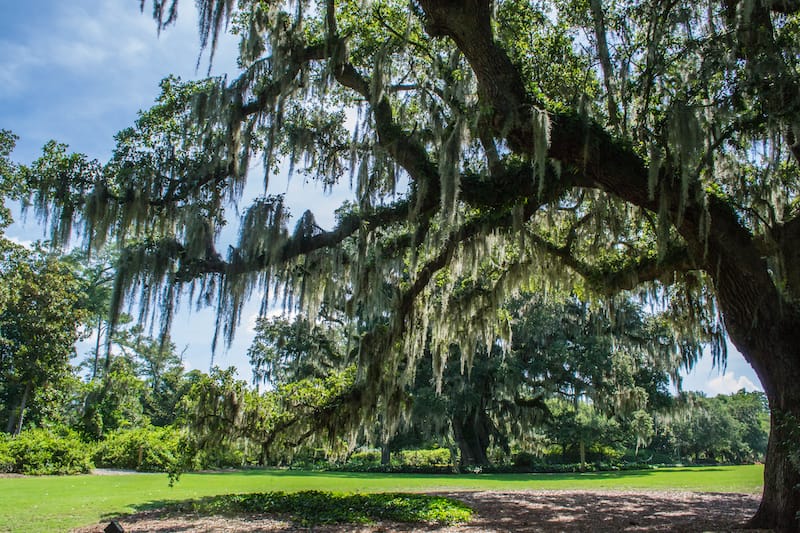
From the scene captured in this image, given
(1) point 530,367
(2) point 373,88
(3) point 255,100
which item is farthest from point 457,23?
(1) point 530,367

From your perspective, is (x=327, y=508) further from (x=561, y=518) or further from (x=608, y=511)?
(x=608, y=511)

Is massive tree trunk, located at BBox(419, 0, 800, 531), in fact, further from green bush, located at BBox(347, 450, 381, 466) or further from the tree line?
green bush, located at BBox(347, 450, 381, 466)

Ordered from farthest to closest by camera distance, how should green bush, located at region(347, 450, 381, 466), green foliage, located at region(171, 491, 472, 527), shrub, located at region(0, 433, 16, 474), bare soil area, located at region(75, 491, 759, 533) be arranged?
green bush, located at region(347, 450, 381, 466) → shrub, located at region(0, 433, 16, 474) → green foliage, located at region(171, 491, 472, 527) → bare soil area, located at region(75, 491, 759, 533)

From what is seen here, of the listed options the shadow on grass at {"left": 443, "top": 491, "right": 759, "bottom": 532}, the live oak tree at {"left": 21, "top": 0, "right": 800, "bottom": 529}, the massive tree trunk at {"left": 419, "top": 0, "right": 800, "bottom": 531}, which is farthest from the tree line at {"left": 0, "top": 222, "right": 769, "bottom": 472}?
the massive tree trunk at {"left": 419, "top": 0, "right": 800, "bottom": 531}

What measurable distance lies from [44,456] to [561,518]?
15.1 meters

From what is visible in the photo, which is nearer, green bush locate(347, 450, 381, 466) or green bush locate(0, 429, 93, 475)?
green bush locate(0, 429, 93, 475)

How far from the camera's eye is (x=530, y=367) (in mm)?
20938

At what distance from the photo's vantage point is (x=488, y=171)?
298 inches

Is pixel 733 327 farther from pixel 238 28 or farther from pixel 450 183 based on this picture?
pixel 238 28

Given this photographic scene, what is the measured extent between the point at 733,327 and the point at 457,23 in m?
4.88

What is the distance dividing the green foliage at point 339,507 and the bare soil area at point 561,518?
1.16 feet

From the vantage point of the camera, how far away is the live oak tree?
5.91 m

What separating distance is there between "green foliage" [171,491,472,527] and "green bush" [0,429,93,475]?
30.1ft

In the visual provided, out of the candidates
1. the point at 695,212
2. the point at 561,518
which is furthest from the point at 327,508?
the point at 695,212
